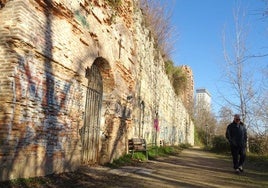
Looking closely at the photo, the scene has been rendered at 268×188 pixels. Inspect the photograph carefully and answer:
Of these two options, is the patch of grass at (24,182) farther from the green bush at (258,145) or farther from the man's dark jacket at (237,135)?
the green bush at (258,145)

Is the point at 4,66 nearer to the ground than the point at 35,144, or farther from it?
farther from it

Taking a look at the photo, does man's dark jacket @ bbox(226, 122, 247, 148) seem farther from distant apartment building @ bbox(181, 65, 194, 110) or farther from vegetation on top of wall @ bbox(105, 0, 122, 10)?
distant apartment building @ bbox(181, 65, 194, 110)

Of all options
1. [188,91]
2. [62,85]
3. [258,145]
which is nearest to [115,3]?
[62,85]

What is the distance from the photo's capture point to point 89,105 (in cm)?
926

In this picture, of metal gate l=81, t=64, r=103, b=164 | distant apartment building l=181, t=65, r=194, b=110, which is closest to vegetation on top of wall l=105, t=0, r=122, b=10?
metal gate l=81, t=64, r=103, b=164

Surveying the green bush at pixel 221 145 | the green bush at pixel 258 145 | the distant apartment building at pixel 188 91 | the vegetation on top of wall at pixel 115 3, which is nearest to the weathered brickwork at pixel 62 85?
the vegetation on top of wall at pixel 115 3

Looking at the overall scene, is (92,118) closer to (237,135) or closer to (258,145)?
(237,135)

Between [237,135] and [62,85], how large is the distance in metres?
6.19

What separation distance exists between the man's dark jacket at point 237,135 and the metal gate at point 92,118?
171 inches

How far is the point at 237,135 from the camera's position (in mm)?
10414

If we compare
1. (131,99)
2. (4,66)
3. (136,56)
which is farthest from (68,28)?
(136,56)

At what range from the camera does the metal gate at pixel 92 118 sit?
29.7 feet

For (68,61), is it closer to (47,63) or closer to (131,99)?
(47,63)

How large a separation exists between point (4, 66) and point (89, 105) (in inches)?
162
